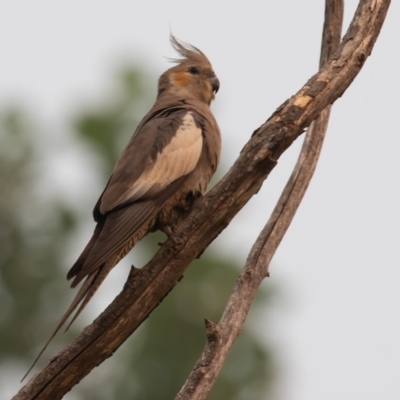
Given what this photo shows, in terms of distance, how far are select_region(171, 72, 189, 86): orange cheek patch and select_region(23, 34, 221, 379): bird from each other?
0.64 meters

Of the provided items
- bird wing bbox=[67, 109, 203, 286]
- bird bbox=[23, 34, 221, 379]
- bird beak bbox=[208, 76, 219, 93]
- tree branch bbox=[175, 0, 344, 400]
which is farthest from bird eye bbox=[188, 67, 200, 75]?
tree branch bbox=[175, 0, 344, 400]

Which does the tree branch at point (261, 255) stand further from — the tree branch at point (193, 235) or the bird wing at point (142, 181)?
the bird wing at point (142, 181)

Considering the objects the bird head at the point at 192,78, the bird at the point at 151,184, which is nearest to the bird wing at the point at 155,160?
the bird at the point at 151,184

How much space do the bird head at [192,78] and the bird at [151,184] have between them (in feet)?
1.95

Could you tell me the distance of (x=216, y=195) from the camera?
5.26 metres

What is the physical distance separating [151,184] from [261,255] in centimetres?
86

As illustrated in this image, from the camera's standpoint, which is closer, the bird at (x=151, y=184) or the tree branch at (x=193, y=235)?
the tree branch at (x=193, y=235)

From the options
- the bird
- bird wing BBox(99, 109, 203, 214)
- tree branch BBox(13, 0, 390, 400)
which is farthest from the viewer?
bird wing BBox(99, 109, 203, 214)

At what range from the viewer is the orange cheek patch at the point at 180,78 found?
293 inches

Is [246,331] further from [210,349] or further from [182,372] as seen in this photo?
[210,349]

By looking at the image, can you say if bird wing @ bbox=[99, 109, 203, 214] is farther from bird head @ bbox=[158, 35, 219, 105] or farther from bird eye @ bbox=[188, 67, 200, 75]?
bird eye @ bbox=[188, 67, 200, 75]

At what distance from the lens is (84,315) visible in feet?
41.3

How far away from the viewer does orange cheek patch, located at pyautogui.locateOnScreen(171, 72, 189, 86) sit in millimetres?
7434

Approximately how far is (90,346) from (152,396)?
7.26 meters
